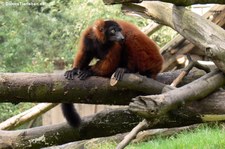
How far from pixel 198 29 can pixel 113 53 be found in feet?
2.55

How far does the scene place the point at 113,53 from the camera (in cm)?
404

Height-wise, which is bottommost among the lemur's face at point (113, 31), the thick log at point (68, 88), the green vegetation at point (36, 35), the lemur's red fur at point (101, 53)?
the green vegetation at point (36, 35)

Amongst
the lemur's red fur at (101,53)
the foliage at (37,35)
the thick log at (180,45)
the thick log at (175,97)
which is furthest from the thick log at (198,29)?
the foliage at (37,35)

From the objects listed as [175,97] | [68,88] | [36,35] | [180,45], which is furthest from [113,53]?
[36,35]

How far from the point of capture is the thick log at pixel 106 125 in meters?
3.63

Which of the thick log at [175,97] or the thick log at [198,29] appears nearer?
the thick log at [175,97]

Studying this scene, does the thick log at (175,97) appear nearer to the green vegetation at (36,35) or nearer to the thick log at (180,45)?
the thick log at (180,45)

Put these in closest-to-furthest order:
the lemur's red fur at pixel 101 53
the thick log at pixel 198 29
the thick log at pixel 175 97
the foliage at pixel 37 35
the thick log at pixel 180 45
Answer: the thick log at pixel 175 97
the thick log at pixel 198 29
the lemur's red fur at pixel 101 53
the thick log at pixel 180 45
the foliage at pixel 37 35

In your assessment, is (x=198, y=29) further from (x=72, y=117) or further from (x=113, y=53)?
(x=72, y=117)

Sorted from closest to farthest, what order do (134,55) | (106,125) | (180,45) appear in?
(106,125) < (134,55) < (180,45)

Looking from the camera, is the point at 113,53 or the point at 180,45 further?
the point at 180,45

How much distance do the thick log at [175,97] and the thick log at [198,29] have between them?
13cm

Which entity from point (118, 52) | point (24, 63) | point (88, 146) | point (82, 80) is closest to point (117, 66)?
point (118, 52)

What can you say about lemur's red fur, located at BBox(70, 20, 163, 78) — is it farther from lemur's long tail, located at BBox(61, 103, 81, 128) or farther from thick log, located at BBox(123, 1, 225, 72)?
lemur's long tail, located at BBox(61, 103, 81, 128)
